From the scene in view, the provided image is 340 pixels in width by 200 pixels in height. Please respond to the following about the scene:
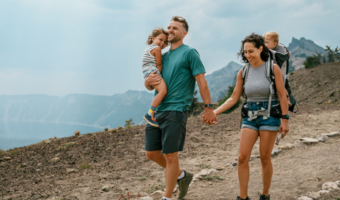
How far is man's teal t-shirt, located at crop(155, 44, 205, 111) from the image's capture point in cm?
325

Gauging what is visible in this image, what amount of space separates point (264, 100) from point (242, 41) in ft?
2.49

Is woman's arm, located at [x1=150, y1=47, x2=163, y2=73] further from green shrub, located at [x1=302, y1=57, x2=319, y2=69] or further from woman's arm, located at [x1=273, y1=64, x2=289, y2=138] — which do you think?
green shrub, located at [x1=302, y1=57, x2=319, y2=69]

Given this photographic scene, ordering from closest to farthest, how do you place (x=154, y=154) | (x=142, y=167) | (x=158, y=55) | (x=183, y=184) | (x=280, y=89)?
1. (x=280, y=89)
2. (x=158, y=55)
3. (x=154, y=154)
4. (x=183, y=184)
5. (x=142, y=167)

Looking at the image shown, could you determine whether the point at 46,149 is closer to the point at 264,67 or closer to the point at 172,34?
the point at 172,34

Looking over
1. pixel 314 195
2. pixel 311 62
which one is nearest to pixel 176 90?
pixel 314 195

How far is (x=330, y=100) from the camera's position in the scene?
18.3 m

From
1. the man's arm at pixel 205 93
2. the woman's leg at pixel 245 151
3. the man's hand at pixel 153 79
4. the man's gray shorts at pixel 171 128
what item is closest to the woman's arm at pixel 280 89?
the woman's leg at pixel 245 151

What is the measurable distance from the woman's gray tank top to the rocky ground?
1.64 meters

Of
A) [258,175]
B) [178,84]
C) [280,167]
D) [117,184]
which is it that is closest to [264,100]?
[178,84]

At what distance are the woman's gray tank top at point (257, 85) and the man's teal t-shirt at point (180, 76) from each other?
1.87ft

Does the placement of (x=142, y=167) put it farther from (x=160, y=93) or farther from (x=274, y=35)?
(x=274, y=35)

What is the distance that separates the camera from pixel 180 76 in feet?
10.8

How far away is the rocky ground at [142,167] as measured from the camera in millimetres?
4406

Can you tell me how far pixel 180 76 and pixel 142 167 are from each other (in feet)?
11.2
